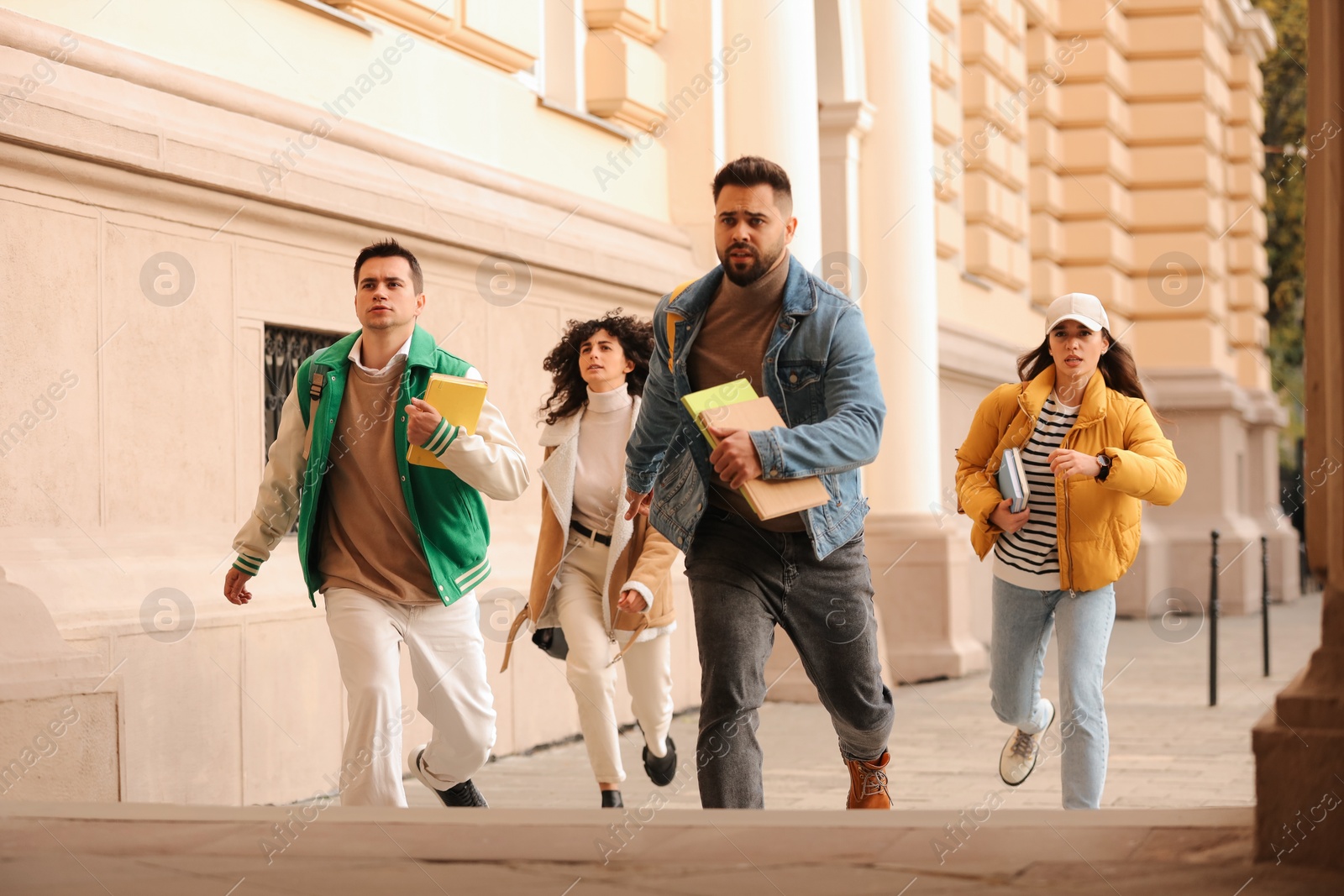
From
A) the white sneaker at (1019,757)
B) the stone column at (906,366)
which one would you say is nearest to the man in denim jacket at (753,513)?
the white sneaker at (1019,757)

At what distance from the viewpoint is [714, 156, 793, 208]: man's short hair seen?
4.79 m

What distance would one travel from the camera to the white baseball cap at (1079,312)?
579cm

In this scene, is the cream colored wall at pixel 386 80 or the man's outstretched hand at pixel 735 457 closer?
the man's outstretched hand at pixel 735 457

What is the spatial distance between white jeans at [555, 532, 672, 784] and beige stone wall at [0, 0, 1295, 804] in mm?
1266

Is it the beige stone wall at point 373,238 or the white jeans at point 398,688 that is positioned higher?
the beige stone wall at point 373,238

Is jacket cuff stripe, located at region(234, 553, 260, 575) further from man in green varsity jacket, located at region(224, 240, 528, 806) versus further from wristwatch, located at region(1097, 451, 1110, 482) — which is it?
wristwatch, located at region(1097, 451, 1110, 482)

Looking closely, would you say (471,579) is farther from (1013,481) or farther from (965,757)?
(965,757)

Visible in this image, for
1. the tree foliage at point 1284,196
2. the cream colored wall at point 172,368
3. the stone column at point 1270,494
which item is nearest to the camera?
the cream colored wall at point 172,368

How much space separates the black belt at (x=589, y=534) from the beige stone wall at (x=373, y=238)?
131 cm

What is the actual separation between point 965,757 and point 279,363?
3891mm

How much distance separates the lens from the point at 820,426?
4625mm

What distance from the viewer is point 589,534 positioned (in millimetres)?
6711

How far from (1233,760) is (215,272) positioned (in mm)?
5292

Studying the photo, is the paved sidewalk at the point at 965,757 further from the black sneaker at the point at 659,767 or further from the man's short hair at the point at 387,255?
the man's short hair at the point at 387,255
